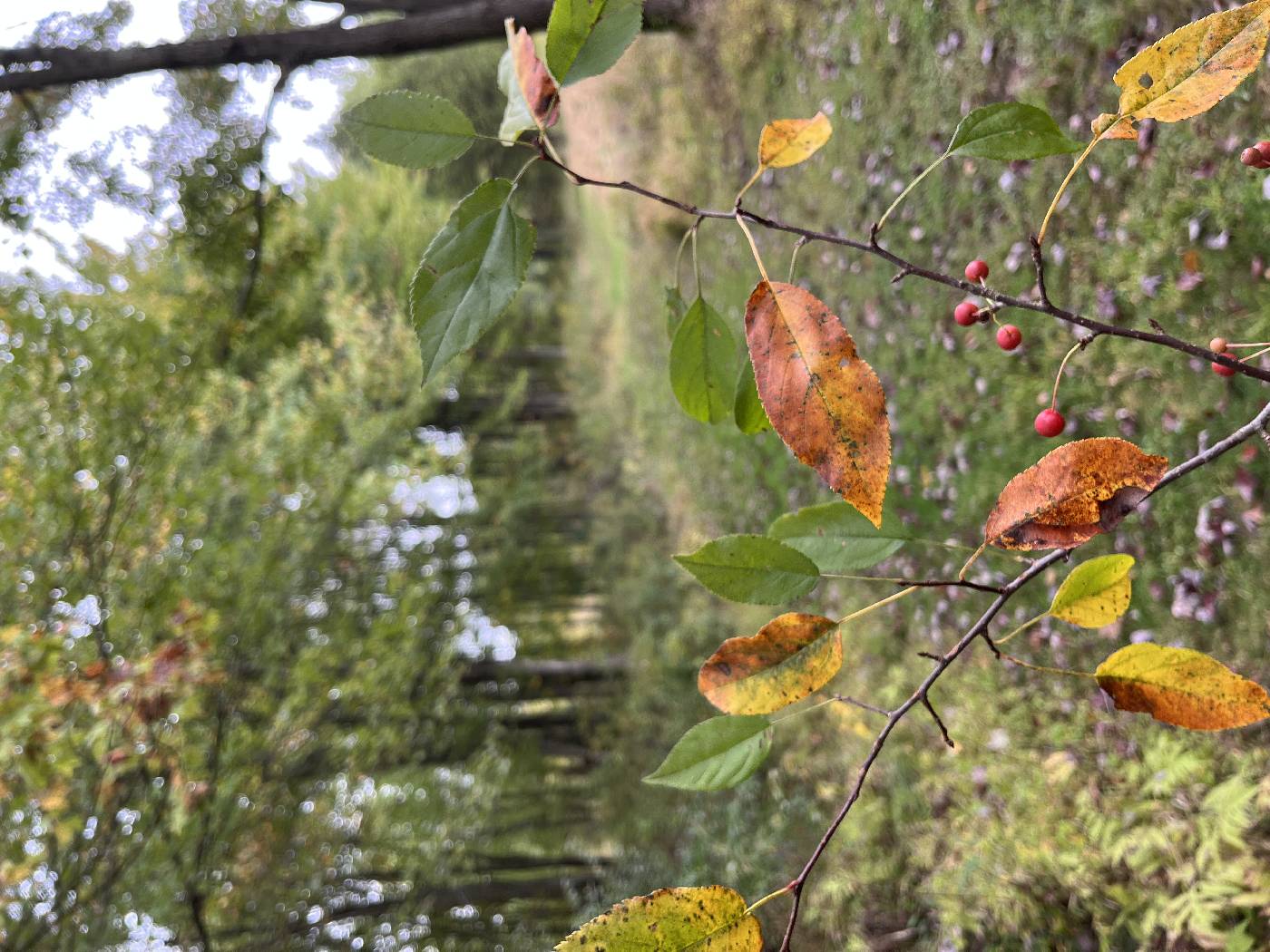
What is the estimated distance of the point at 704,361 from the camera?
99 centimetres

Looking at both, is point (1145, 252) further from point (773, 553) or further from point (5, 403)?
point (5, 403)

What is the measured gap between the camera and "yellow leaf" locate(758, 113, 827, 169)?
2.98 ft

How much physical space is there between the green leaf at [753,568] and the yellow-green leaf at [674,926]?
29 cm

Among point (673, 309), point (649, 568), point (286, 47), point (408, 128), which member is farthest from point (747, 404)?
point (649, 568)

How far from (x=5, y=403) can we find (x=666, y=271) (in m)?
5.89

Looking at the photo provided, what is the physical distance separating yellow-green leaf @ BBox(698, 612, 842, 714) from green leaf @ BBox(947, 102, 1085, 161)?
512 mm

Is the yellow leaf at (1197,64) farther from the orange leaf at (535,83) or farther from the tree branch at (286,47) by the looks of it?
the tree branch at (286,47)

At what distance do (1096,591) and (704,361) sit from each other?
0.50 meters

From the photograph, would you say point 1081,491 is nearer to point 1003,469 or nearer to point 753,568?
point 753,568

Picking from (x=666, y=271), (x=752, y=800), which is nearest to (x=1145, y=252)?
(x=752, y=800)

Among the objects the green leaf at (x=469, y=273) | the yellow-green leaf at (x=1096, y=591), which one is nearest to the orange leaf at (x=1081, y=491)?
the yellow-green leaf at (x=1096, y=591)

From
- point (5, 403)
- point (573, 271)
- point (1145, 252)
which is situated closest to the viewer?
point (1145, 252)

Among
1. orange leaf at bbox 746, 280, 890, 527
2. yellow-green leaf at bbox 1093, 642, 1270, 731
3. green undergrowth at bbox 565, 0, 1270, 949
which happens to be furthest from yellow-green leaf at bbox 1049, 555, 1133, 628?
green undergrowth at bbox 565, 0, 1270, 949

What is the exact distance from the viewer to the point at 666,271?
327 inches
